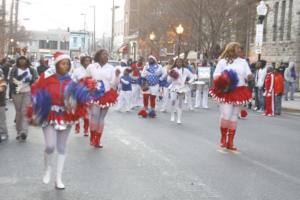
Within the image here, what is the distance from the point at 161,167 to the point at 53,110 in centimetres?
242

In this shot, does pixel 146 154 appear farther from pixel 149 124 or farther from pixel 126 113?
→ pixel 126 113

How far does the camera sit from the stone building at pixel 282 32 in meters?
41.1

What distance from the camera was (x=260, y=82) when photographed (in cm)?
2219

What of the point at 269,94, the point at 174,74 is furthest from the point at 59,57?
the point at 269,94

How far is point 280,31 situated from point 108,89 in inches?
1365

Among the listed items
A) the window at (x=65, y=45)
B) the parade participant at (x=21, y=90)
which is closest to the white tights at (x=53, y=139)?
the parade participant at (x=21, y=90)

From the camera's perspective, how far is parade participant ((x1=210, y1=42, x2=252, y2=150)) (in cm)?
1101

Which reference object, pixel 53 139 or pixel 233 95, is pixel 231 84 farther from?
pixel 53 139

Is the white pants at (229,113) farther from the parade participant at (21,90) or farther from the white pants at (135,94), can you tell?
the white pants at (135,94)

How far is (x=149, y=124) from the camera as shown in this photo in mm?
15891

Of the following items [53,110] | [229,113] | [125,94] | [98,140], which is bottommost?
[98,140]

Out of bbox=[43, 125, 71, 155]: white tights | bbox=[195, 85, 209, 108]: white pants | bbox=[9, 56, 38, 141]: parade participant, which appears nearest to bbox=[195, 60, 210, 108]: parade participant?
bbox=[195, 85, 209, 108]: white pants

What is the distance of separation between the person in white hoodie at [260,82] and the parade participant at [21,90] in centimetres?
1181

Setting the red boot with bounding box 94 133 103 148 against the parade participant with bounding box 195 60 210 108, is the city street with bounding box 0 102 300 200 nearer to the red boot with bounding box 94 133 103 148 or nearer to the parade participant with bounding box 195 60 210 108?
the red boot with bounding box 94 133 103 148
